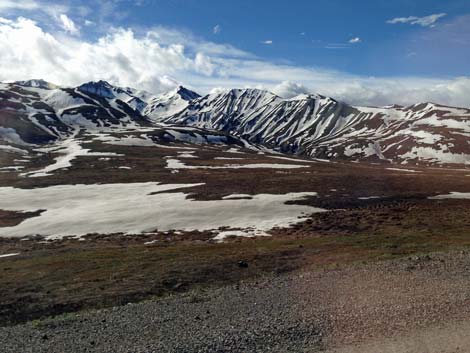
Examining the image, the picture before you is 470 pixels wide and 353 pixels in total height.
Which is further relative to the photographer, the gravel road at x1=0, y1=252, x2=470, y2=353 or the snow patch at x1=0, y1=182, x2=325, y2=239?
the snow patch at x1=0, y1=182, x2=325, y2=239

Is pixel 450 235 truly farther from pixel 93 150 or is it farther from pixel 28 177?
pixel 93 150

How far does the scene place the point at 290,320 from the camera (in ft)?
54.4

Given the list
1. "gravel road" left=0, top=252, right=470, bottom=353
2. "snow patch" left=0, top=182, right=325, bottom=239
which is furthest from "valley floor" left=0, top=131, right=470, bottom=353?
"snow patch" left=0, top=182, right=325, bottom=239

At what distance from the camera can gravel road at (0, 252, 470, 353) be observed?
14734 mm

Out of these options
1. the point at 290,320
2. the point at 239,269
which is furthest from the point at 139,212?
the point at 290,320

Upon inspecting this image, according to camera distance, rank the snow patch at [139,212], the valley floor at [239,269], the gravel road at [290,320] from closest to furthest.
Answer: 1. the gravel road at [290,320]
2. the valley floor at [239,269]
3. the snow patch at [139,212]

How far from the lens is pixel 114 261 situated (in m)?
32.8

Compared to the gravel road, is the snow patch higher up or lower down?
lower down

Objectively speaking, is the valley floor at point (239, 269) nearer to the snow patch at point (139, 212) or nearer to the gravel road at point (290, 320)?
the gravel road at point (290, 320)

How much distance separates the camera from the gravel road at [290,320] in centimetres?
1473

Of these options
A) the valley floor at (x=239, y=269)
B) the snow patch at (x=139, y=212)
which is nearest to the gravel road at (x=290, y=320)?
the valley floor at (x=239, y=269)

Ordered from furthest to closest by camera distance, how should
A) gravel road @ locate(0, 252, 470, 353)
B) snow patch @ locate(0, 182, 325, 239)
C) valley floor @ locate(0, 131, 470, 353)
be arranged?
snow patch @ locate(0, 182, 325, 239), valley floor @ locate(0, 131, 470, 353), gravel road @ locate(0, 252, 470, 353)

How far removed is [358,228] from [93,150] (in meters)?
126

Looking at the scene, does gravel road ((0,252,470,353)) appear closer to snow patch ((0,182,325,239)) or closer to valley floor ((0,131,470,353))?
valley floor ((0,131,470,353))
